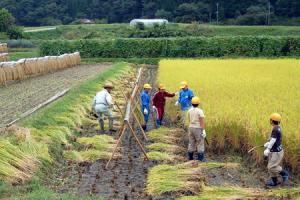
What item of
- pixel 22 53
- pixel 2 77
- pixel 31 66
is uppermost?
pixel 2 77

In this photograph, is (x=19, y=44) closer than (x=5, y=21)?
Yes

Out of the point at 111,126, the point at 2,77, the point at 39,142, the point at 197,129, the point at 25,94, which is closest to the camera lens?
the point at 197,129

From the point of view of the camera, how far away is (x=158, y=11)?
75875mm

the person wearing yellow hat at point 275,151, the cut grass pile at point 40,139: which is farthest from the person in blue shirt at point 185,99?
the person wearing yellow hat at point 275,151

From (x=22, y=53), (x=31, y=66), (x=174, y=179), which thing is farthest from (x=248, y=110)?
(x=22, y=53)

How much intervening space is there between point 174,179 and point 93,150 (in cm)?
263

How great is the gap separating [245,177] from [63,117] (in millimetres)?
5236

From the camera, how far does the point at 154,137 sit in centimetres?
1102

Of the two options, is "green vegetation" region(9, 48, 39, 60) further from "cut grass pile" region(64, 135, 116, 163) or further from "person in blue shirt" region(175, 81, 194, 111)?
"cut grass pile" region(64, 135, 116, 163)

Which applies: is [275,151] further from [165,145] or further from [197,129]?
[165,145]

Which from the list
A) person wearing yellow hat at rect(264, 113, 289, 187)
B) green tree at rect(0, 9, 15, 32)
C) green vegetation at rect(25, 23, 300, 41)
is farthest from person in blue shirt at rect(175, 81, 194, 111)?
green tree at rect(0, 9, 15, 32)

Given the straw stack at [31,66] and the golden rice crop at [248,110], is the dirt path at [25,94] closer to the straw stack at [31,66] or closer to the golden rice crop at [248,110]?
the straw stack at [31,66]

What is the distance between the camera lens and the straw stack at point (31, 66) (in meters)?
21.2

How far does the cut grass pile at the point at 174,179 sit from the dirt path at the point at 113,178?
0.17m
